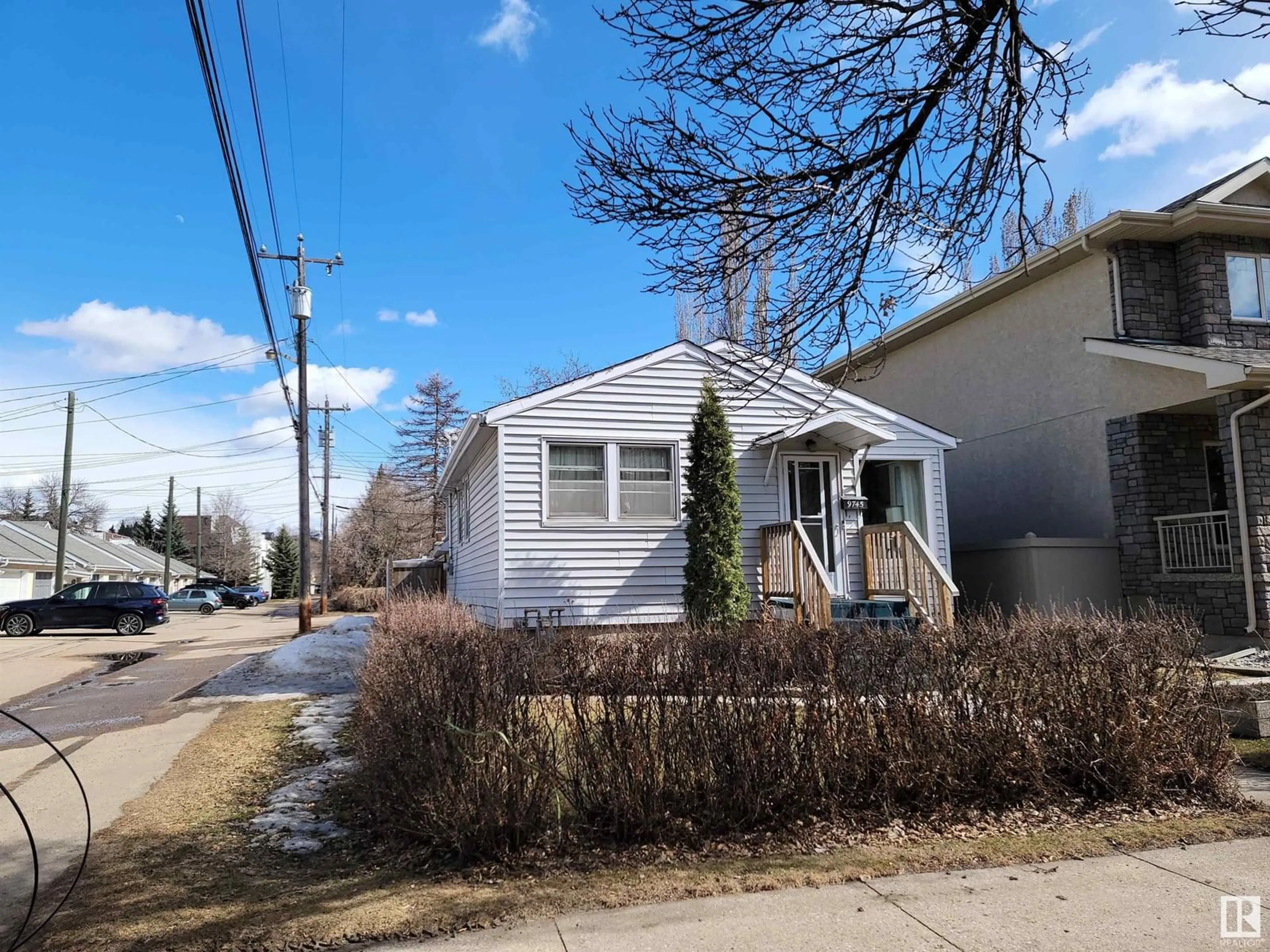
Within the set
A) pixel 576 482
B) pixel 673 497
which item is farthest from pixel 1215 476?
pixel 576 482

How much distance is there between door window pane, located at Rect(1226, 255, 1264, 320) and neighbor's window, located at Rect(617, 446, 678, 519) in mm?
9818

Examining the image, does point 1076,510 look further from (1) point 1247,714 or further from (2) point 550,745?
(2) point 550,745

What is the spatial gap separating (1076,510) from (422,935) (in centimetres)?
1421

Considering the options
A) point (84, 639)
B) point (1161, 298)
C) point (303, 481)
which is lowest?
point (84, 639)

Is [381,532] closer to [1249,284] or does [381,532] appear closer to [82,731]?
[82,731]

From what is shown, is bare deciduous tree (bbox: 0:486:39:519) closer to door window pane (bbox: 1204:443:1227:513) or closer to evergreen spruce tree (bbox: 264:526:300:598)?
evergreen spruce tree (bbox: 264:526:300:598)

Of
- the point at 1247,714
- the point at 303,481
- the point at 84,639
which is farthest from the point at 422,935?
the point at 84,639

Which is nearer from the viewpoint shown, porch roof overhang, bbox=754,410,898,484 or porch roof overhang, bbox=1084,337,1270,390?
porch roof overhang, bbox=1084,337,1270,390

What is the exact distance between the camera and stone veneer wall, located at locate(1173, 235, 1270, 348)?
13.4 m

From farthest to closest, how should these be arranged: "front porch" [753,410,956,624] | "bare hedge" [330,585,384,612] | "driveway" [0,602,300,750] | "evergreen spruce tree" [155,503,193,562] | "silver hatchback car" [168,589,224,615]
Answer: "evergreen spruce tree" [155,503,193,562]
"silver hatchback car" [168,589,224,615]
"bare hedge" [330,585,384,612]
"front porch" [753,410,956,624]
"driveway" [0,602,300,750]

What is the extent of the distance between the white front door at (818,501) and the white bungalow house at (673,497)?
2cm

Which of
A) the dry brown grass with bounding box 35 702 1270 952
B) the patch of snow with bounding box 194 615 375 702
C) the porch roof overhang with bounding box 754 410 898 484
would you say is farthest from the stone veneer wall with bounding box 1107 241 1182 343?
the patch of snow with bounding box 194 615 375 702

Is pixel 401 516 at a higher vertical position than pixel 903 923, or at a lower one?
higher

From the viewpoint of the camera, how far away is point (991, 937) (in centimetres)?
355
